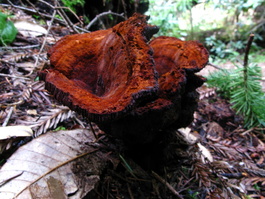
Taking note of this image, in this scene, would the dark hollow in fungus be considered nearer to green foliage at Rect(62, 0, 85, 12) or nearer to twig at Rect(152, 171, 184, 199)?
twig at Rect(152, 171, 184, 199)

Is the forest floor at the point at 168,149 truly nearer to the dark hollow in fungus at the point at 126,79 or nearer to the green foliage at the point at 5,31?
the green foliage at the point at 5,31

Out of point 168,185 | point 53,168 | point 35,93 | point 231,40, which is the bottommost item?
point 231,40

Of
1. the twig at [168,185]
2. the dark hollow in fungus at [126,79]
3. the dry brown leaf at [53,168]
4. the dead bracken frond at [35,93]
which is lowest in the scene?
the twig at [168,185]

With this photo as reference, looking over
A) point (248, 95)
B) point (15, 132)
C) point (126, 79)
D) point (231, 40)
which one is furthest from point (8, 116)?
point (231, 40)

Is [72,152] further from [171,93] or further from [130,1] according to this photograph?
[130,1]

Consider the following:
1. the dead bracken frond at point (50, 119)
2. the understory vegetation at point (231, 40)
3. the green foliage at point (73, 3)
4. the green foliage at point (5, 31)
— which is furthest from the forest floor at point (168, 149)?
the green foliage at point (73, 3)

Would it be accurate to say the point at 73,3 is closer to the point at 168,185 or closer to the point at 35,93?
the point at 35,93

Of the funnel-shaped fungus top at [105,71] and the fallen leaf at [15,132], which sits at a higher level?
the funnel-shaped fungus top at [105,71]

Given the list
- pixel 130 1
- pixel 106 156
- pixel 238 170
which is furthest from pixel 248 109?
pixel 130 1
